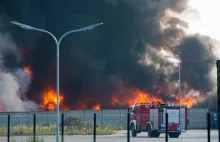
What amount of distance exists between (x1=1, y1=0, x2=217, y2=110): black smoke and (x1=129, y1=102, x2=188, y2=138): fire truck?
124 ft

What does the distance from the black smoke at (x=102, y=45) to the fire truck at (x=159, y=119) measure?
124 ft

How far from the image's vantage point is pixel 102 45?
317 feet

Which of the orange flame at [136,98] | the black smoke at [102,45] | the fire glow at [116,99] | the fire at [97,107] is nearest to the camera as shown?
the fire glow at [116,99]

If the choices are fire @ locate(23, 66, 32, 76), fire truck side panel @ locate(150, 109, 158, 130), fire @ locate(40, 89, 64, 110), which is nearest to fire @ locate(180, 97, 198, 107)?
fire @ locate(40, 89, 64, 110)

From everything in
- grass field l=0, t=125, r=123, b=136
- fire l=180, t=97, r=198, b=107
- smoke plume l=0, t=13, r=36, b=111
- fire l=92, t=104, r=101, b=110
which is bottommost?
grass field l=0, t=125, r=123, b=136

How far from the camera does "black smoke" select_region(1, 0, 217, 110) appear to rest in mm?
93062

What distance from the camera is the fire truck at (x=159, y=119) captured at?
5312 centimetres

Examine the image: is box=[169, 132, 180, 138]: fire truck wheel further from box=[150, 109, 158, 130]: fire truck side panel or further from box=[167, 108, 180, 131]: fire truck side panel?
box=[150, 109, 158, 130]: fire truck side panel

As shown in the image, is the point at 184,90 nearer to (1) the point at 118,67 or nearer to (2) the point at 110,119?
(1) the point at 118,67

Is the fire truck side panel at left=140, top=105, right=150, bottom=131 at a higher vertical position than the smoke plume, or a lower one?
lower

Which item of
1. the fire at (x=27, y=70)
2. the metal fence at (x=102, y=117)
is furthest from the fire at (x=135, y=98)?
the metal fence at (x=102, y=117)

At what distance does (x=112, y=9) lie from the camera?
9856 centimetres

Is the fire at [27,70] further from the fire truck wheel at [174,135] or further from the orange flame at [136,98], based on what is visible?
the fire truck wheel at [174,135]

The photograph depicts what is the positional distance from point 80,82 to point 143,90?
384 inches
